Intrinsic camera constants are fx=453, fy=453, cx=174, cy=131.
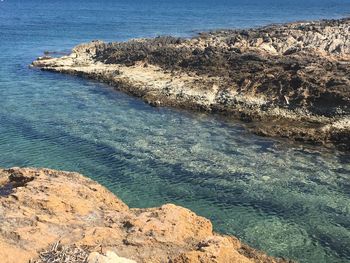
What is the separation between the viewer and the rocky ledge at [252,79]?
33.2 m

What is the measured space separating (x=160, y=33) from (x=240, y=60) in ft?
140

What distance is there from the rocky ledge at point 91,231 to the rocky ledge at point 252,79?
17800 mm

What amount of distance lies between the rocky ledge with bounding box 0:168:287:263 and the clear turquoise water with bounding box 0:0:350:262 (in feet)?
13.3

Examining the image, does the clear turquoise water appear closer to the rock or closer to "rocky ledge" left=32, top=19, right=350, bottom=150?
"rocky ledge" left=32, top=19, right=350, bottom=150

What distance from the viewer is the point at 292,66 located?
4003 centimetres

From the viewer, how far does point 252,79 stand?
39219 millimetres

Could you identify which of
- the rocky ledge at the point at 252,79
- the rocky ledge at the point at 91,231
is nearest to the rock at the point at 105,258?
the rocky ledge at the point at 91,231

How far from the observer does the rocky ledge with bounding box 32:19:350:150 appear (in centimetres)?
3322

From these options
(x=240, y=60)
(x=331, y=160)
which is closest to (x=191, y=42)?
(x=240, y=60)

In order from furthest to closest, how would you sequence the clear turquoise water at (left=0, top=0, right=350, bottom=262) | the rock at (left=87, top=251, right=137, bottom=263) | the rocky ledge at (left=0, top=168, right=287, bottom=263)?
the clear turquoise water at (left=0, top=0, right=350, bottom=262), the rocky ledge at (left=0, top=168, right=287, bottom=263), the rock at (left=87, top=251, right=137, bottom=263)

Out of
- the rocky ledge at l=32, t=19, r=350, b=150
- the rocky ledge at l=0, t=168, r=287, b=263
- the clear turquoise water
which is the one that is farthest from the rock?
Answer: the rocky ledge at l=32, t=19, r=350, b=150

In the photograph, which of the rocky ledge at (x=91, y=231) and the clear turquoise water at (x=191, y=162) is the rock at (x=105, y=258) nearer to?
the rocky ledge at (x=91, y=231)

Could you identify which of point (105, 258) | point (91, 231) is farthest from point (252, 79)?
point (105, 258)

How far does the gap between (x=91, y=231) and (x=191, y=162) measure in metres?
14.3
